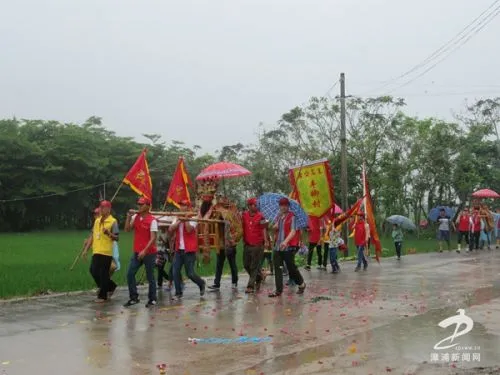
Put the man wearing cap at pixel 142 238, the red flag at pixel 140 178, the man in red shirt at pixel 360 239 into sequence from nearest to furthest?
the man wearing cap at pixel 142 238 < the red flag at pixel 140 178 < the man in red shirt at pixel 360 239

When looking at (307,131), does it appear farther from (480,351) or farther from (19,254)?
(480,351)

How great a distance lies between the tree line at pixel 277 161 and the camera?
121 ft

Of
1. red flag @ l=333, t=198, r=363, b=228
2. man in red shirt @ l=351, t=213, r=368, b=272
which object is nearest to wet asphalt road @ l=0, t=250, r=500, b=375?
red flag @ l=333, t=198, r=363, b=228

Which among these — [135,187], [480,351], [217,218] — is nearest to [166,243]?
[217,218]

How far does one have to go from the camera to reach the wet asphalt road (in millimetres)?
6199

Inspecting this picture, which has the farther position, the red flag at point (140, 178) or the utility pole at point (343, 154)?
the utility pole at point (343, 154)

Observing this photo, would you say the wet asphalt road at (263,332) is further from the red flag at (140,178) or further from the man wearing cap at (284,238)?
the red flag at (140,178)

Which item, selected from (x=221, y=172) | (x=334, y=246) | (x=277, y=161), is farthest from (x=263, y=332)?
(x=277, y=161)

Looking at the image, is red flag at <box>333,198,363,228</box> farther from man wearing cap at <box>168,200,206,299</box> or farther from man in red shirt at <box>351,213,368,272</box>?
man wearing cap at <box>168,200,206,299</box>

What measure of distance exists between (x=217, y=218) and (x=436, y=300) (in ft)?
13.8

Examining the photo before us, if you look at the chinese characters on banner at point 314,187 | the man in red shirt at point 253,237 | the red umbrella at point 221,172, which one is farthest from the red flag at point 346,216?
the man in red shirt at point 253,237

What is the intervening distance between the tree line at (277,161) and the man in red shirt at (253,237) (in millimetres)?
27082

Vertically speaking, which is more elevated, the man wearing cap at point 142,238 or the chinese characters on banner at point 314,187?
the chinese characters on banner at point 314,187

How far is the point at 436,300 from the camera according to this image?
34.0 ft
